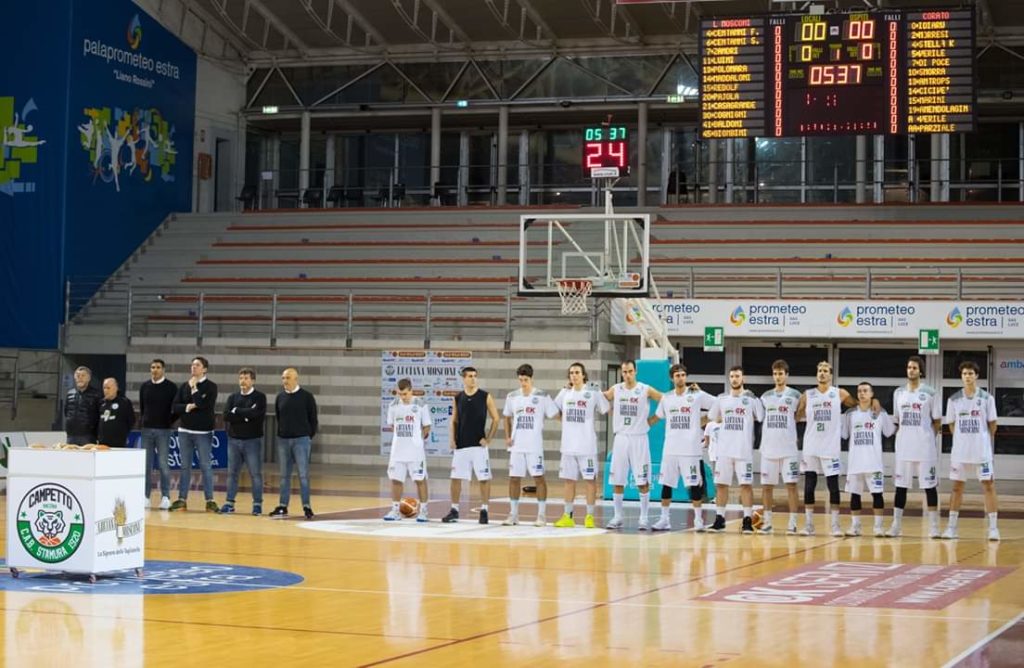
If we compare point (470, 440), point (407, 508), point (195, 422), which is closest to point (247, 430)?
point (195, 422)

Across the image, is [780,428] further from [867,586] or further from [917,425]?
[867,586]

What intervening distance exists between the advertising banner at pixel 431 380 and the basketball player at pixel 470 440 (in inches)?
413

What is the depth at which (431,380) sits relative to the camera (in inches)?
1125

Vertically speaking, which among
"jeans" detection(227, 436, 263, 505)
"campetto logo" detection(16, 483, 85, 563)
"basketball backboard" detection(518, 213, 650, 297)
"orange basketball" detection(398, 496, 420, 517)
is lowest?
"orange basketball" detection(398, 496, 420, 517)

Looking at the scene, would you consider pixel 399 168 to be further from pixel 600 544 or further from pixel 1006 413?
pixel 600 544

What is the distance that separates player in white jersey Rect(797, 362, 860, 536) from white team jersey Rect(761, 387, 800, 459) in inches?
5.7

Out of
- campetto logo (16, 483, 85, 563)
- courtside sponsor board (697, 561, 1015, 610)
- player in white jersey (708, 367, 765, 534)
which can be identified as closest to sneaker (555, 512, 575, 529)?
player in white jersey (708, 367, 765, 534)

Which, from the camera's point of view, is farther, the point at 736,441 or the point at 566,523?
the point at 566,523

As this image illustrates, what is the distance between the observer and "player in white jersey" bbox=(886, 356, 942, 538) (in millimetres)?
16531

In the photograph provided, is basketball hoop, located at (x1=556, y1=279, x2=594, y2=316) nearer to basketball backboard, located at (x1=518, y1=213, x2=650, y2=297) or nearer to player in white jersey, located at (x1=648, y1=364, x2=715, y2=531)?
basketball backboard, located at (x1=518, y1=213, x2=650, y2=297)

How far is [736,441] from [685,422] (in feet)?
2.11

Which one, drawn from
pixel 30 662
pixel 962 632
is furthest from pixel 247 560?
pixel 962 632

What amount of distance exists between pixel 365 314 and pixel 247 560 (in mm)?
17583

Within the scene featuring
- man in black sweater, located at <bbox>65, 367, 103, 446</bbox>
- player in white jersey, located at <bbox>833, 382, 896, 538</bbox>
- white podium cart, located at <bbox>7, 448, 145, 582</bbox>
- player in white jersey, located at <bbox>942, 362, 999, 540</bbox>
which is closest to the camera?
white podium cart, located at <bbox>7, 448, 145, 582</bbox>
